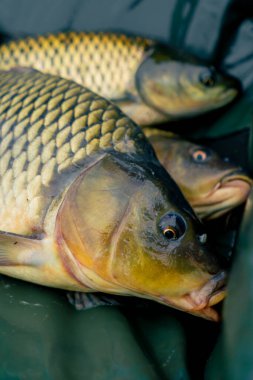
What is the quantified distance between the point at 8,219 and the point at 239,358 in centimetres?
68

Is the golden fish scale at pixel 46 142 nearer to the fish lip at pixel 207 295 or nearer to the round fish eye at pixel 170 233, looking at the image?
the round fish eye at pixel 170 233

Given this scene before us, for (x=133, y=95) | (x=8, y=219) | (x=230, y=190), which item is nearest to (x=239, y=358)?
(x=8, y=219)

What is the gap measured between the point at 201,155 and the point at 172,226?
612mm

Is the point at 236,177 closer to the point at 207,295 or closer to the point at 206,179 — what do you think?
the point at 206,179

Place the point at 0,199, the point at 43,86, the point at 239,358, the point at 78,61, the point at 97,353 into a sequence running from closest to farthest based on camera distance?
the point at 239,358 → the point at 97,353 → the point at 0,199 → the point at 43,86 → the point at 78,61

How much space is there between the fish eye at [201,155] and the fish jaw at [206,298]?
0.62m

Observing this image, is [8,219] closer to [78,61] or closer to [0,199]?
[0,199]

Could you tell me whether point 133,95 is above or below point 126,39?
below

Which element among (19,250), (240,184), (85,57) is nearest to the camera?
(19,250)

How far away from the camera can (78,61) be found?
2150mm

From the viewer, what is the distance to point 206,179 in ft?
5.98

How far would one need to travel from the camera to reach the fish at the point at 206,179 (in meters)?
1.79

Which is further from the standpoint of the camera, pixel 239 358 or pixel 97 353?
pixel 97 353

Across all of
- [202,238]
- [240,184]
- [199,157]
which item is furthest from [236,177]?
[202,238]
